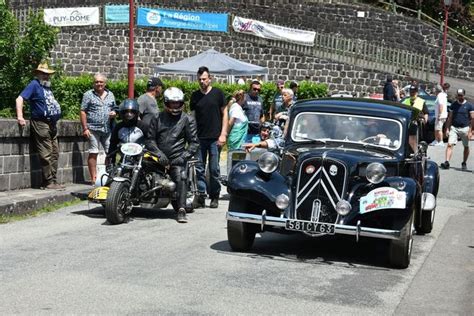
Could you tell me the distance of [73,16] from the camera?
48.7 metres

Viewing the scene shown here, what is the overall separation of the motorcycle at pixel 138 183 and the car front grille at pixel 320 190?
2876 mm

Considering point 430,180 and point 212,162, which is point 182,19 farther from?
point 430,180

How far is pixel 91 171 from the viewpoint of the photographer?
54.8 feet

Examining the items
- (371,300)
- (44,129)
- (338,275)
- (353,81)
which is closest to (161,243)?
(338,275)

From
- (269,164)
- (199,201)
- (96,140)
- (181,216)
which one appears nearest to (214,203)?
(199,201)

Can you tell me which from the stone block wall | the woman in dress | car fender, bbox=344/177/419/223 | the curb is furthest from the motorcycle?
→ the stone block wall

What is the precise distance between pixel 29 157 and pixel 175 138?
9.12 feet

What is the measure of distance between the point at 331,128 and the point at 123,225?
9.55 feet

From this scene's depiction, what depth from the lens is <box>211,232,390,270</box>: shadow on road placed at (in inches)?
433

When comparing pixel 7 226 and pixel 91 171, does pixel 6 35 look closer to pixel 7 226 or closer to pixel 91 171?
pixel 91 171

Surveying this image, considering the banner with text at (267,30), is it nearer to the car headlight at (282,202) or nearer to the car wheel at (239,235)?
the car wheel at (239,235)

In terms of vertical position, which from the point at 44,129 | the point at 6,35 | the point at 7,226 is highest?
the point at 6,35

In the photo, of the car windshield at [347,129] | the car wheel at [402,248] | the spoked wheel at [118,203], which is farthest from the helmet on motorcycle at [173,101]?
the car wheel at [402,248]

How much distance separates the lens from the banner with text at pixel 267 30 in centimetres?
4781
